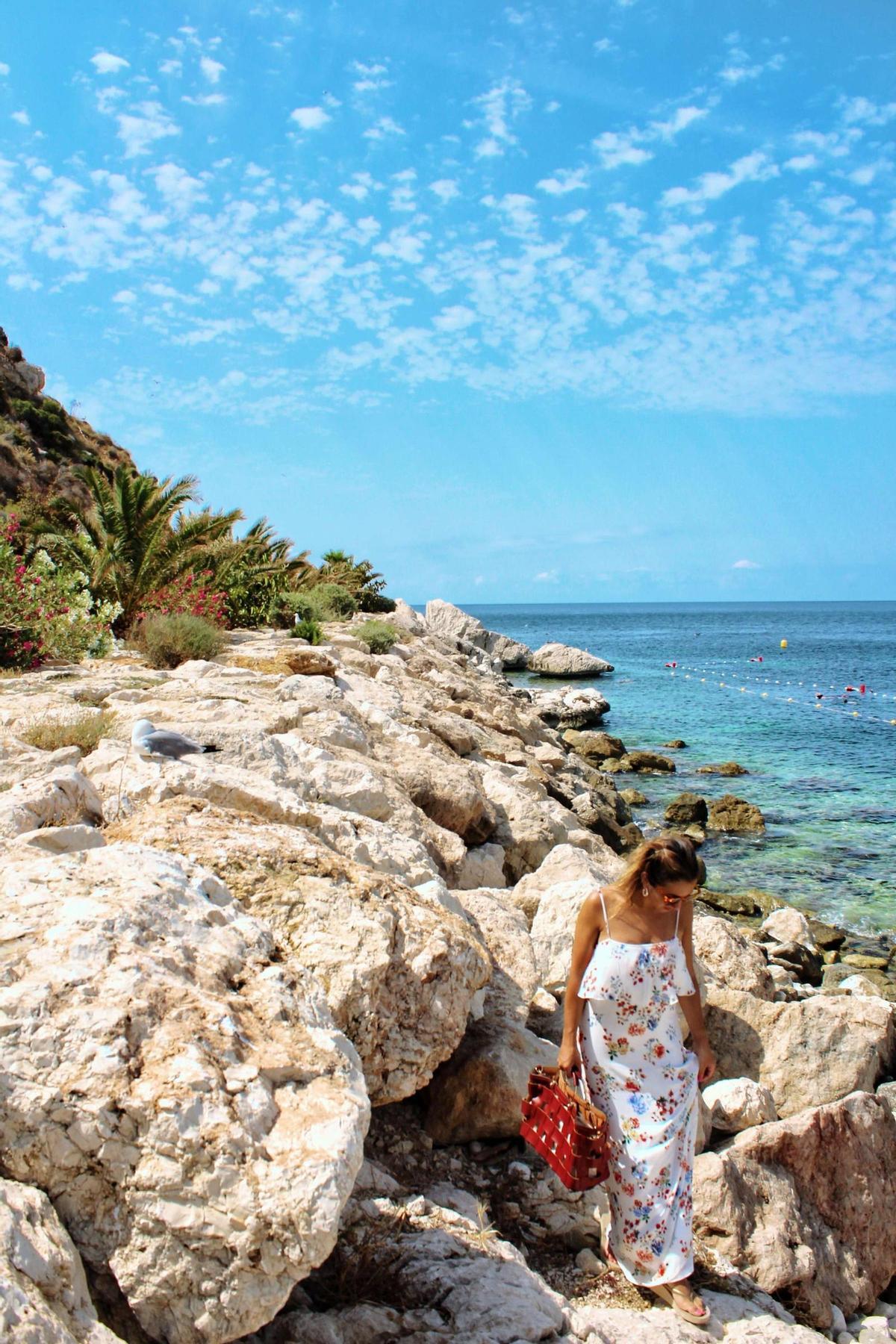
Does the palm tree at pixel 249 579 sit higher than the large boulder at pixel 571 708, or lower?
higher

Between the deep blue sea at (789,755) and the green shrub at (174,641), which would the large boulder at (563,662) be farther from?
the green shrub at (174,641)

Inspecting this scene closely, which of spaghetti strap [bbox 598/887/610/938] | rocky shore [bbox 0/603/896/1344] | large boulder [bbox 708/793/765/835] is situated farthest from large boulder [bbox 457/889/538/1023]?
large boulder [bbox 708/793/765/835]

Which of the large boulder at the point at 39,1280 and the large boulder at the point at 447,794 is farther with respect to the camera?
the large boulder at the point at 447,794

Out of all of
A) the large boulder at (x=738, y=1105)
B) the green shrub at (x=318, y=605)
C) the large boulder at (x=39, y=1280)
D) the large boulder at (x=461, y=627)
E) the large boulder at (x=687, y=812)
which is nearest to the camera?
the large boulder at (x=39, y=1280)

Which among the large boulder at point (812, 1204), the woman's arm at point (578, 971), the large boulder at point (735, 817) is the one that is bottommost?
the large boulder at point (735, 817)

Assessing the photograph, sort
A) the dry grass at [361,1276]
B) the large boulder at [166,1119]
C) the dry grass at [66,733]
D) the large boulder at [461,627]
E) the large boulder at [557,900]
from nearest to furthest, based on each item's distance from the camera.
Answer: the large boulder at [166,1119]
the dry grass at [361,1276]
the large boulder at [557,900]
the dry grass at [66,733]
the large boulder at [461,627]

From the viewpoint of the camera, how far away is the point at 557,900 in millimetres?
5137

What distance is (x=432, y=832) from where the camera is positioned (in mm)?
5781

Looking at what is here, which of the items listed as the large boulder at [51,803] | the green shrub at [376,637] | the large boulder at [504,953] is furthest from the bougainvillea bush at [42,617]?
the green shrub at [376,637]

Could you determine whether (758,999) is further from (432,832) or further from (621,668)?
(621,668)

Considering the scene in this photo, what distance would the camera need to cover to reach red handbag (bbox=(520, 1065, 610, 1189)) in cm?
326

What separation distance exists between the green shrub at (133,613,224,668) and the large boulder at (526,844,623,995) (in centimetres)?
584

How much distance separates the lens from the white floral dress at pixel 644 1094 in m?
3.33

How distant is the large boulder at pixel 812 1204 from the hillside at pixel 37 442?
2665 centimetres
